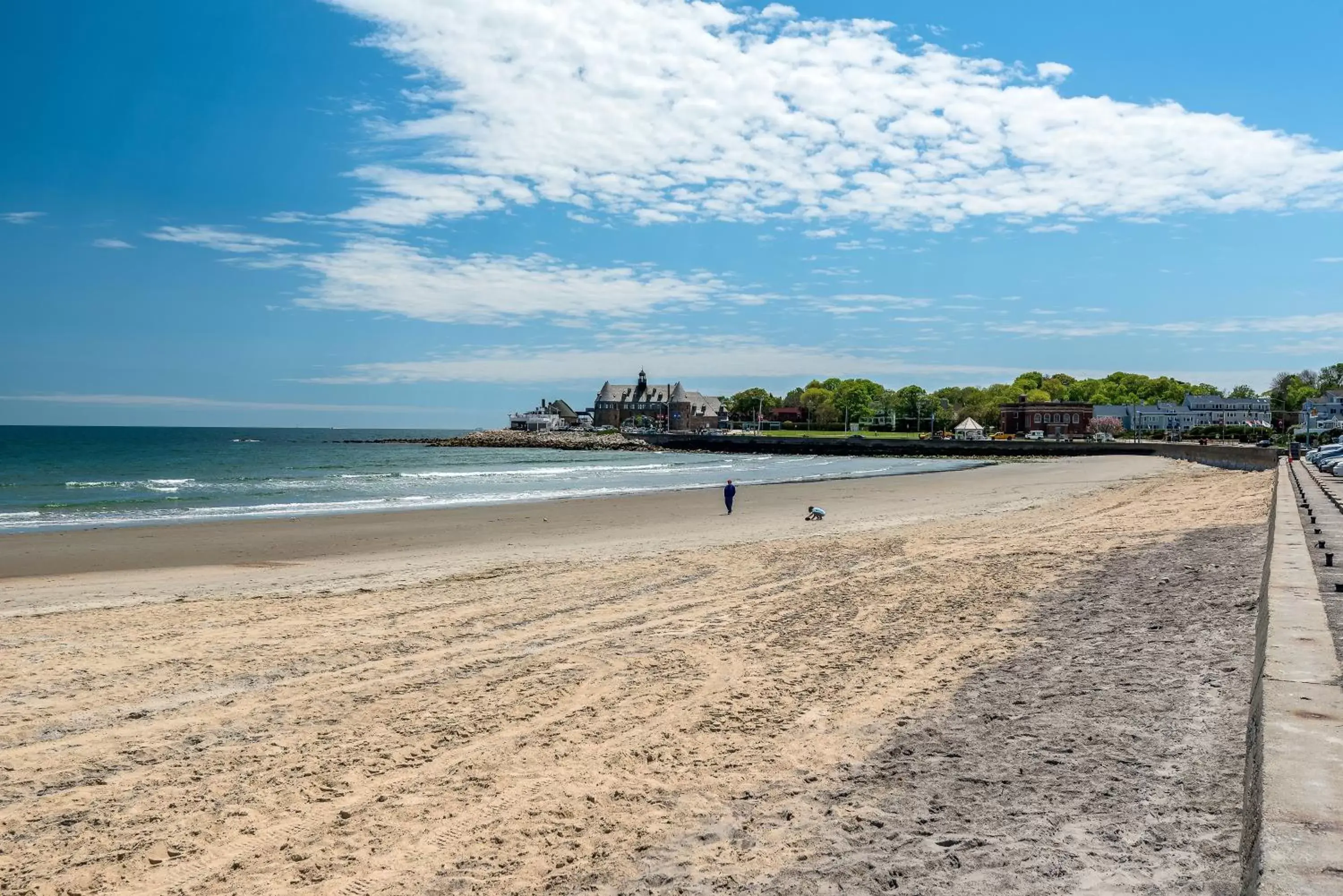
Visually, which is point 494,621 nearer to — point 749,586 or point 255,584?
point 749,586

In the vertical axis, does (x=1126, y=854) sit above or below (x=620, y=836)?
above

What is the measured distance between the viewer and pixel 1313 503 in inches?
685

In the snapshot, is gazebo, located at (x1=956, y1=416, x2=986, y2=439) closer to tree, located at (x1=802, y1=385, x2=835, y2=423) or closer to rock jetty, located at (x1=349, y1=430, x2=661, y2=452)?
rock jetty, located at (x1=349, y1=430, x2=661, y2=452)

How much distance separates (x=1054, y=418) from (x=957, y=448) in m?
31.0

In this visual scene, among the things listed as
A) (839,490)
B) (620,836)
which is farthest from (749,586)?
(839,490)

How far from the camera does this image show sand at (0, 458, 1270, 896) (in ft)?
13.9

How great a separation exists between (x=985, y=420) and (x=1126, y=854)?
161476 millimetres

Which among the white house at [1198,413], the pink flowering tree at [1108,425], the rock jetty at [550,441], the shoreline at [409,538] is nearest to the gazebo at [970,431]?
the pink flowering tree at [1108,425]

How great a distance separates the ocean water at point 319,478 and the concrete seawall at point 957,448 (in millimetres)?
9588

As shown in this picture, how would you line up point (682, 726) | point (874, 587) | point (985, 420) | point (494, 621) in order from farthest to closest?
point (985, 420) → point (874, 587) → point (494, 621) → point (682, 726)

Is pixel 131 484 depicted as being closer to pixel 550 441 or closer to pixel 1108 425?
pixel 550 441

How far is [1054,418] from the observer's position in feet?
410

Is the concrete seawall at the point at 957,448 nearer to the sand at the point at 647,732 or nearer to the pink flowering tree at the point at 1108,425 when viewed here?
the pink flowering tree at the point at 1108,425

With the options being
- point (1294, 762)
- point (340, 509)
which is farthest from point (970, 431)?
point (1294, 762)
